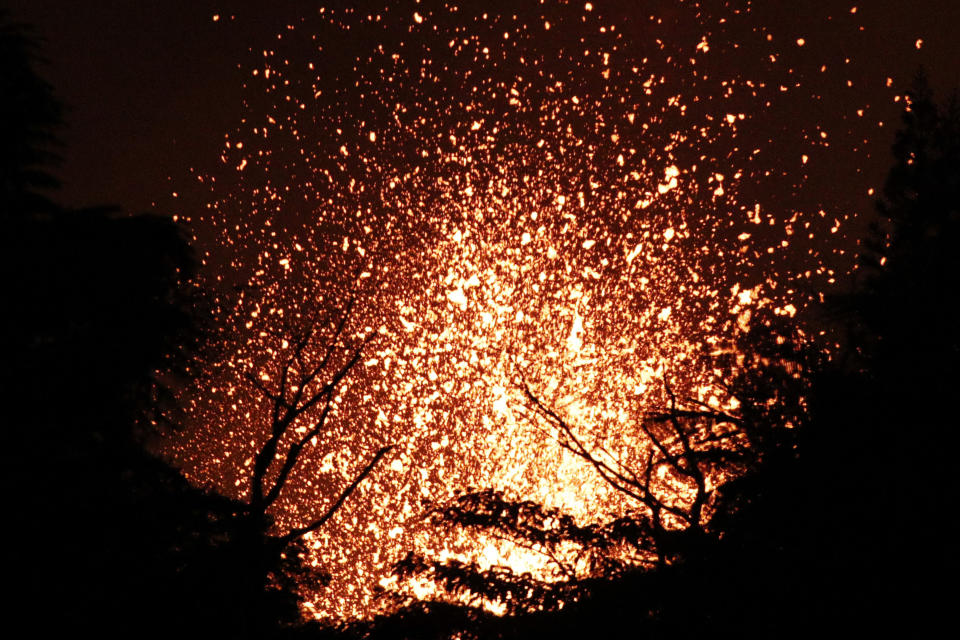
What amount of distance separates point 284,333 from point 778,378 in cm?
736

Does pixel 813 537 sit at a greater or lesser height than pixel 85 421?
lesser

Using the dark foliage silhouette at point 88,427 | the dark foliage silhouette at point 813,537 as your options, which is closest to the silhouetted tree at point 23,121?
the dark foliage silhouette at point 88,427

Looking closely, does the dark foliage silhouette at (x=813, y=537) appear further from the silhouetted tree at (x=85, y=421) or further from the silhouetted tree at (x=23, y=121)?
the silhouetted tree at (x=23, y=121)

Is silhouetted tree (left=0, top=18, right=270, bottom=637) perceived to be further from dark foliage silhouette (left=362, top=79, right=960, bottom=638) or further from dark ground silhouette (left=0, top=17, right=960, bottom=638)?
dark foliage silhouette (left=362, top=79, right=960, bottom=638)

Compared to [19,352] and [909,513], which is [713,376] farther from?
[19,352]

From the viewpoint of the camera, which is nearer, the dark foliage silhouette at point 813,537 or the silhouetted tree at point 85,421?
the dark foliage silhouette at point 813,537

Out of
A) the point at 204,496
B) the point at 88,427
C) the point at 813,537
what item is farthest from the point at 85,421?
the point at 813,537

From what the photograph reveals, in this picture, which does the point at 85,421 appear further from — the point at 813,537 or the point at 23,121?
the point at 813,537

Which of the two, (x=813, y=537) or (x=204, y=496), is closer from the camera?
(x=813, y=537)

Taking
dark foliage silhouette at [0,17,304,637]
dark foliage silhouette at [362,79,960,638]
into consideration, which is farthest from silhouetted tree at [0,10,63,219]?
dark foliage silhouette at [362,79,960,638]

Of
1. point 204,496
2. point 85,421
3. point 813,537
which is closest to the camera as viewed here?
point 813,537

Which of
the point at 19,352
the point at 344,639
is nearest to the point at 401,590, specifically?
the point at 344,639

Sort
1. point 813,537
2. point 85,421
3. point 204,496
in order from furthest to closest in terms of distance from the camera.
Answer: point 204,496, point 85,421, point 813,537

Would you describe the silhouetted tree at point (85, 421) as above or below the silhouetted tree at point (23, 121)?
below
